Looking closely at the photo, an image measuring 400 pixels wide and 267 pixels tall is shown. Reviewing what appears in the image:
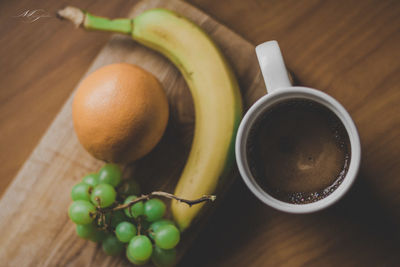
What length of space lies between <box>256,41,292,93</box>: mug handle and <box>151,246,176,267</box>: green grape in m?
0.35

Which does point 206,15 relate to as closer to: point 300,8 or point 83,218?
point 300,8

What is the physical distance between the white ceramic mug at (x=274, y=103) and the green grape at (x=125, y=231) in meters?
0.23

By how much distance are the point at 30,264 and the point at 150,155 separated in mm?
321

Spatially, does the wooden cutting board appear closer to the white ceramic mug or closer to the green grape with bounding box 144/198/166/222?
the green grape with bounding box 144/198/166/222

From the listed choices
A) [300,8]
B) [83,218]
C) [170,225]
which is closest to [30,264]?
[83,218]

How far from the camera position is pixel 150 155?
757 mm

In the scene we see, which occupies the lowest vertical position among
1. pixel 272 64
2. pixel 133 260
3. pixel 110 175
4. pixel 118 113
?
pixel 133 260

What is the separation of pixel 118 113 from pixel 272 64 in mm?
264

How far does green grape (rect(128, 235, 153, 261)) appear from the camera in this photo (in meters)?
0.64

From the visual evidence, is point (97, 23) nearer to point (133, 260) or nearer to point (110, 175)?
point (110, 175)

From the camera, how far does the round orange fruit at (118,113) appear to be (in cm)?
64

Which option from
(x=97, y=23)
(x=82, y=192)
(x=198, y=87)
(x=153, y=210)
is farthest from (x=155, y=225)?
(x=97, y=23)

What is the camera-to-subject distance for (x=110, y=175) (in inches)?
27.3

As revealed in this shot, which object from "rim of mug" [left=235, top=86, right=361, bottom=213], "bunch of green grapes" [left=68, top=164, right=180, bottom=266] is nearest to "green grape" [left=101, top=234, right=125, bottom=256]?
"bunch of green grapes" [left=68, top=164, right=180, bottom=266]
